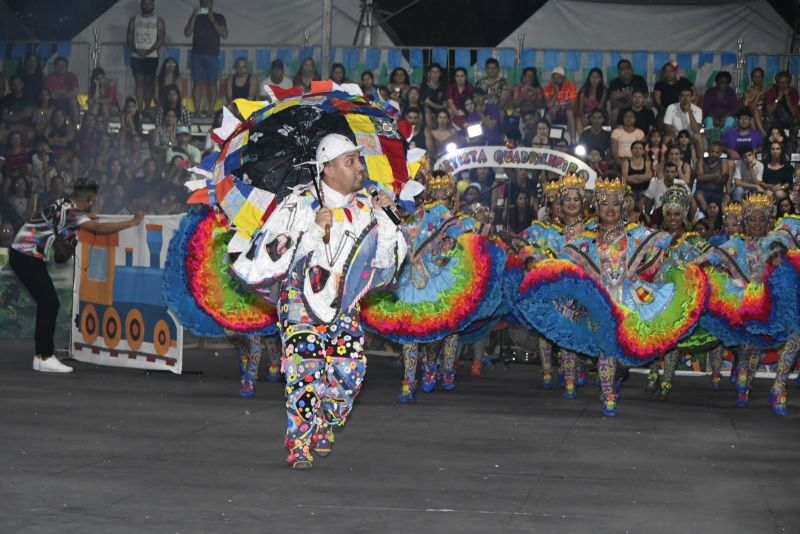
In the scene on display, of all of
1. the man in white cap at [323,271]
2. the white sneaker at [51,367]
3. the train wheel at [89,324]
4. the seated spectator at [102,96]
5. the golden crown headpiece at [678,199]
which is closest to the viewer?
the man in white cap at [323,271]

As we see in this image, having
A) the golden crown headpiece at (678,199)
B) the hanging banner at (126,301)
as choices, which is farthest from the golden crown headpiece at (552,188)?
the hanging banner at (126,301)

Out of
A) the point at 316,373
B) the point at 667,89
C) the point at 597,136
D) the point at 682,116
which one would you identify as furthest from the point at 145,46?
the point at 316,373

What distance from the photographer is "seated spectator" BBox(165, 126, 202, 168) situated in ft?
60.5

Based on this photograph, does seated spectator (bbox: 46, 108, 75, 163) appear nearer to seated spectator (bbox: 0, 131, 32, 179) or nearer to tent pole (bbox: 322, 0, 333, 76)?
seated spectator (bbox: 0, 131, 32, 179)

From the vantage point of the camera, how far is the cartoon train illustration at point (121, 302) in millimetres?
13711

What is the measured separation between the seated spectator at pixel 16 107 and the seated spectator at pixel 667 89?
9184mm

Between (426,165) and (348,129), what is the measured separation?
3.87 meters

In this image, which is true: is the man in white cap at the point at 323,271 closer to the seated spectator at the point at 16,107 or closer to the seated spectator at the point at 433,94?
the seated spectator at the point at 433,94

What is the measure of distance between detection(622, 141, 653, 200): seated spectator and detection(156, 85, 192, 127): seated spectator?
251 inches

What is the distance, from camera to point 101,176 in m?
19.0

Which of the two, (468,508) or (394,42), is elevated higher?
(394,42)

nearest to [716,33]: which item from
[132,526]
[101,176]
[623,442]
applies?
[101,176]

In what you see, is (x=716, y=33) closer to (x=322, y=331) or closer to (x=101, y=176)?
(x=101, y=176)

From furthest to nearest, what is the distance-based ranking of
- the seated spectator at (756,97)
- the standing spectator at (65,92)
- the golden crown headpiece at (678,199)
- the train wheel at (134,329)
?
the standing spectator at (65,92), the seated spectator at (756,97), the train wheel at (134,329), the golden crown headpiece at (678,199)
